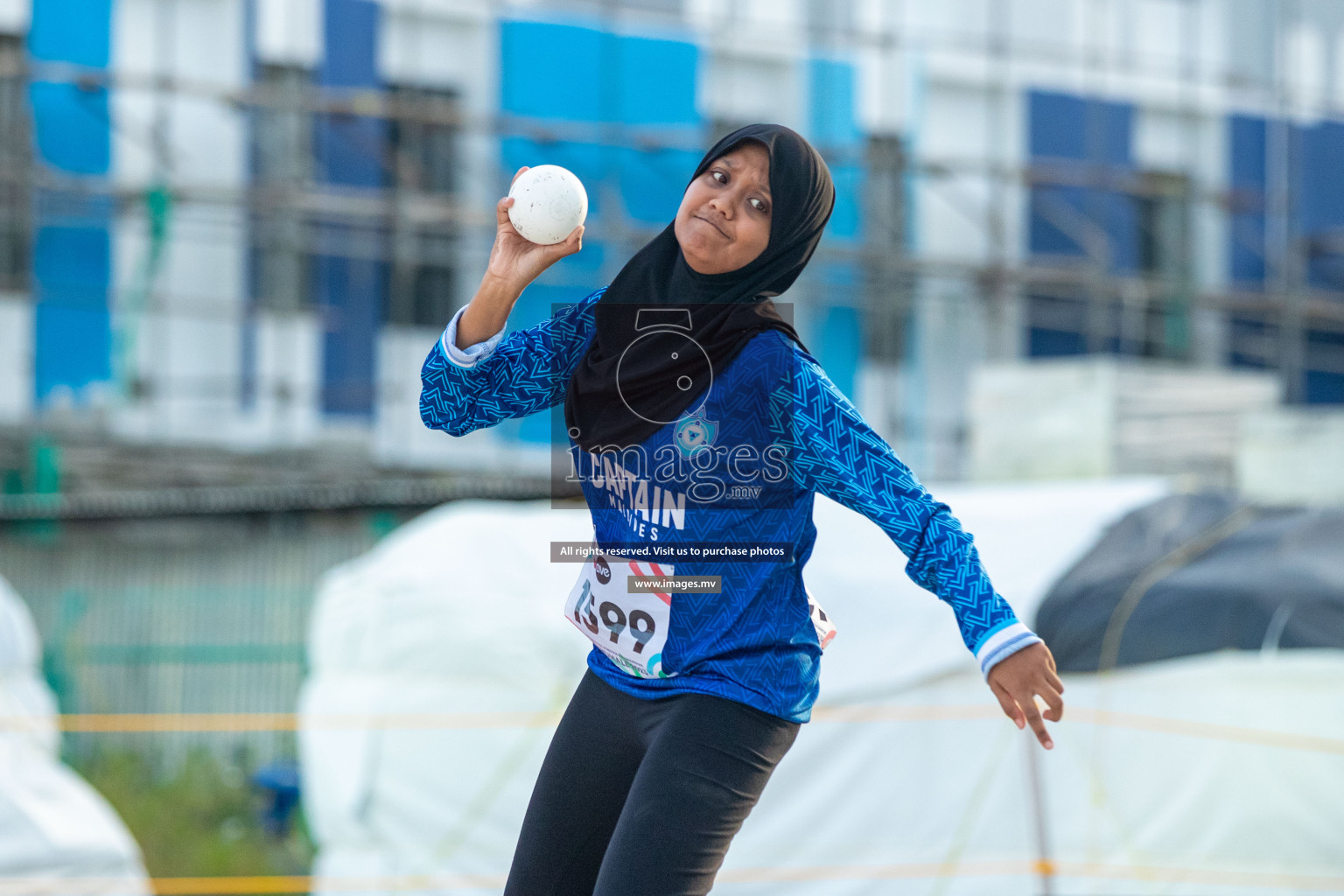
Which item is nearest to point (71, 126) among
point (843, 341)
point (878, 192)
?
point (843, 341)

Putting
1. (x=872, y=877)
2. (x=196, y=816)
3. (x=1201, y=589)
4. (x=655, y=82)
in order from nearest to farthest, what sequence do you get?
(x=1201, y=589) → (x=872, y=877) → (x=196, y=816) → (x=655, y=82)

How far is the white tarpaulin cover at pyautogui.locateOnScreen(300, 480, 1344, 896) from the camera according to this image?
16.3 ft

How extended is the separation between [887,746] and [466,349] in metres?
3.65

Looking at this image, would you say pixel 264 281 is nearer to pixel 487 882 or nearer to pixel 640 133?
pixel 640 133

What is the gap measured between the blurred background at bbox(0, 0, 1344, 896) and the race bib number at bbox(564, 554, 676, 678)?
3369 millimetres

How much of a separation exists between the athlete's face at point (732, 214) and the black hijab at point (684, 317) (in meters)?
0.02

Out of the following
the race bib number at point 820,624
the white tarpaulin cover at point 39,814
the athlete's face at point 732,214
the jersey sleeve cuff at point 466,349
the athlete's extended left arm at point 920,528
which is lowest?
the white tarpaulin cover at point 39,814

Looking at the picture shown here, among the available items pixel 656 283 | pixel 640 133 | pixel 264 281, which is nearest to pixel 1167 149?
pixel 640 133

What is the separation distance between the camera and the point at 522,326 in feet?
43.9

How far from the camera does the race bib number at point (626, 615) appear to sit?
2.09 m

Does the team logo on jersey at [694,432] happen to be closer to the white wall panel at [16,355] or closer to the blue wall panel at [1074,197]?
the white wall panel at [16,355]

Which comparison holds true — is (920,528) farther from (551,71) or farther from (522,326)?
(551,71)

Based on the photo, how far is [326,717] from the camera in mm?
5914

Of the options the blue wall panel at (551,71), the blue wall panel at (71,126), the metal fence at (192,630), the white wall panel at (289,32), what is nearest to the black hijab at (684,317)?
the metal fence at (192,630)
